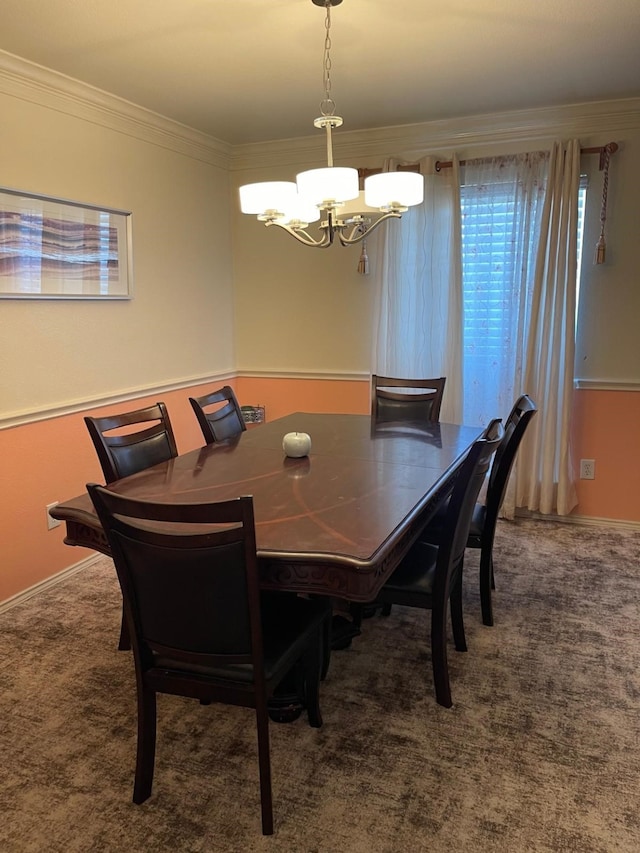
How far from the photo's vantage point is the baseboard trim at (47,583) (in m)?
2.89

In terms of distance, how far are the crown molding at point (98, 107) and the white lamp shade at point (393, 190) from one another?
176cm

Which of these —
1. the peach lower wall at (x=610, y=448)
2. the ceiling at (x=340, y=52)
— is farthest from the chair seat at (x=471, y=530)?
the ceiling at (x=340, y=52)

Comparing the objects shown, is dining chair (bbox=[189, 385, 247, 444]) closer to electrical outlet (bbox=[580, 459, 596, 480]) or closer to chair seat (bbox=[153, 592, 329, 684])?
chair seat (bbox=[153, 592, 329, 684])

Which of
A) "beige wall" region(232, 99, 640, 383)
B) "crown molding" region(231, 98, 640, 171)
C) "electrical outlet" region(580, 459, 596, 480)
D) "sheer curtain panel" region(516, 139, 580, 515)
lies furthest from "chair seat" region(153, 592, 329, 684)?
"crown molding" region(231, 98, 640, 171)

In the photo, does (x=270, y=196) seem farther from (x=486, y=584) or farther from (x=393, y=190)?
(x=486, y=584)

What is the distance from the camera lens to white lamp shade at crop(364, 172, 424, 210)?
2246mm

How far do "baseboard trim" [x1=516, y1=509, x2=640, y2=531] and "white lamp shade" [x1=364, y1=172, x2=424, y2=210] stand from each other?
7.93 ft

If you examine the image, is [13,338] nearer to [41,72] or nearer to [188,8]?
[41,72]

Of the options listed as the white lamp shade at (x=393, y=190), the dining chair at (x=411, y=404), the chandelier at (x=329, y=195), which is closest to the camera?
the chandelier at (x=329, y=195)

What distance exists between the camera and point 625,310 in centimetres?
365

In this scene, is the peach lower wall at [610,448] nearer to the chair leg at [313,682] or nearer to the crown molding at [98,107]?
the chair leg at [313,682]

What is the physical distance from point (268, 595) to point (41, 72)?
8.67 ft

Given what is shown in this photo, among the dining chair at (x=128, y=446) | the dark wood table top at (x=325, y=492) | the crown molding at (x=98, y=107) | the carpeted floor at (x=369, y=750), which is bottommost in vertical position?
the carpeted floor at (x=369, y=750)

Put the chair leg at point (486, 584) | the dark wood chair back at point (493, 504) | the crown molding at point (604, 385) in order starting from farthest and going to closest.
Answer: the crown molding at point (604, 385)
the chair leg at point (486, 584)
the dark wood chair back at point (493, 504)
